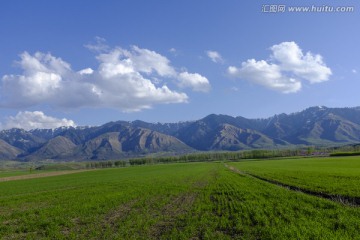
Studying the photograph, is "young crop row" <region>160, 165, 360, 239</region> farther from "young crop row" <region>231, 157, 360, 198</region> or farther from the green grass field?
"young crop row" <region>231, 157, 360, 198</region>

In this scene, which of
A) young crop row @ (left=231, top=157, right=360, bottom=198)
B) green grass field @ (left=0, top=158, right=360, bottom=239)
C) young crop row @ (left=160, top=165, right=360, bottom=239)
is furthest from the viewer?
young crop row @ (left=231, top=157, right=360, bottom=198)

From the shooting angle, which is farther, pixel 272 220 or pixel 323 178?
pixel 323 178

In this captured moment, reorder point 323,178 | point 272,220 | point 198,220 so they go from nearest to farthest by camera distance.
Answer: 1. point 272,220
2. point 198,220
3. point 323,178

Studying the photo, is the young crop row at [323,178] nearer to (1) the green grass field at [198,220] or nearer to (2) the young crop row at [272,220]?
(1) the green grass field at [198,220]

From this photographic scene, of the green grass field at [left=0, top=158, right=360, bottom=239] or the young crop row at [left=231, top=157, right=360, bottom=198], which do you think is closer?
the green grass field at [left=0, top=158, right=360, bottom=239]

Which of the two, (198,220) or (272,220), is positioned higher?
(272,220)

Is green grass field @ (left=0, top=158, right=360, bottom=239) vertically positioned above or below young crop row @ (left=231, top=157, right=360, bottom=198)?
above

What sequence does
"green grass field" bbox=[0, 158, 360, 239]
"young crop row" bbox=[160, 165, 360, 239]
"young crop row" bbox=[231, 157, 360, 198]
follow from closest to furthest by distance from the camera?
"young crop row" bbox=[160, 165, 360, 239] → "green grass field" bbox=[0, 158, 360, 239] → "young crop row" bbox=[231, 157, 360, 198]

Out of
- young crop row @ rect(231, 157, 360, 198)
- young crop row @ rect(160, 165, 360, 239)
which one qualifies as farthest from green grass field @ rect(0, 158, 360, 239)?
young crop row @ rect(231, 157, 360, 198)

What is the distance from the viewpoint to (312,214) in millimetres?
25797

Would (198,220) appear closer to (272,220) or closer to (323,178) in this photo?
(272,220)

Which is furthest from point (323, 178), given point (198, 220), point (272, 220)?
point (198, 220)

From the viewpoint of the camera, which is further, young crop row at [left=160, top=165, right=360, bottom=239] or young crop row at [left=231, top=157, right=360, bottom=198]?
young crop row at [left=231, top=157, right=360, bottom=198]

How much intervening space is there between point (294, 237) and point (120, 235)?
11891 millimetres
